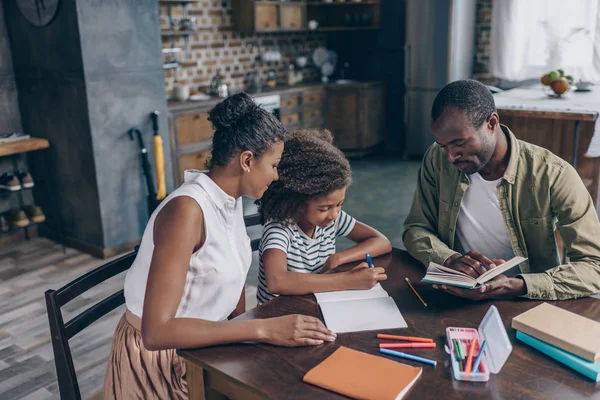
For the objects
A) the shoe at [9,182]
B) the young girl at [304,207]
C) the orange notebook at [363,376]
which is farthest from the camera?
the shoe at [9,182]

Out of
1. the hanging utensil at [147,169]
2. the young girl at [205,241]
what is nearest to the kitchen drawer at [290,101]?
the hanging utensil at [147,169]

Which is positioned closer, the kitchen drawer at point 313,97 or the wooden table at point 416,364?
the wooden table at point 416,364

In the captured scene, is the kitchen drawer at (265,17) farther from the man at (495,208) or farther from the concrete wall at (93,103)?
the man at (495,208)

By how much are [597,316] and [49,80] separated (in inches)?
148

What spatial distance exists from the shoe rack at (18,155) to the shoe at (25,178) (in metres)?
0.05

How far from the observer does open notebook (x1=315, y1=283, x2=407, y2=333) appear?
4.52 ft

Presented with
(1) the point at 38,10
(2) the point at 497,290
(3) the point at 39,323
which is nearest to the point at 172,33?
(1) the point at 38,10

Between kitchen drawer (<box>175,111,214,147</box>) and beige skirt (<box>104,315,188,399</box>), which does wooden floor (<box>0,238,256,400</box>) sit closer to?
beige skirt (<box>104,315,188,399</box>)

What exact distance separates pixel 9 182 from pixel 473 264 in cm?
352

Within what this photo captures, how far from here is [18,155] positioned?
435 cm

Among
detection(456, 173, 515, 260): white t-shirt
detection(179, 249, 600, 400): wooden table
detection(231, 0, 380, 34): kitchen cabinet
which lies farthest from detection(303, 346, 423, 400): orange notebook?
detection(231, 0, 380, 34): kitchen cabinet

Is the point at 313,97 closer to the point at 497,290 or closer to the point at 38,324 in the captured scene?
the point at 38,324

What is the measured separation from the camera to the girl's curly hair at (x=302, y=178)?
1753mm

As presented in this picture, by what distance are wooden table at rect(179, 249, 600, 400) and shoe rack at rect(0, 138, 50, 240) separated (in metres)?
3.01
